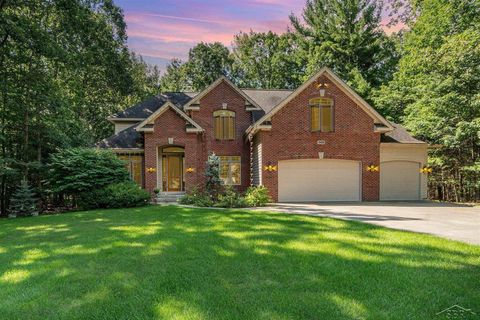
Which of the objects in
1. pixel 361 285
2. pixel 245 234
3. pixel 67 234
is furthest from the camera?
pixel 67 234

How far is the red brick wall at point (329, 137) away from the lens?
1623cm

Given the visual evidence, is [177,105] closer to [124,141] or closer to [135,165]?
[124,141]

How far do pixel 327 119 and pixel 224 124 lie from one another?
5905mm

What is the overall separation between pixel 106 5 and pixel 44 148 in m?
12.3

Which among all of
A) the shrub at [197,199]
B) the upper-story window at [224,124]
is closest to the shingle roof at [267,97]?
the upper-story window at [224,124]

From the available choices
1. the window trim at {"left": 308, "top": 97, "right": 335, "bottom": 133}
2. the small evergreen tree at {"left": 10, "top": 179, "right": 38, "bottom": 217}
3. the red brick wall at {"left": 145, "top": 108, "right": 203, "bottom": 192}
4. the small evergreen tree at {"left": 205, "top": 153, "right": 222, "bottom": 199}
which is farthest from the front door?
the window trim at {"left": 308, "top": 97, "right": 335, "bottom": 133}

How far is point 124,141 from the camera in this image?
58.9ft

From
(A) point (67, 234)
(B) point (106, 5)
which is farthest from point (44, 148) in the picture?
(B) point (106, 5)

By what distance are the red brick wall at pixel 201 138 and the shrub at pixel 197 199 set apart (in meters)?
1.02

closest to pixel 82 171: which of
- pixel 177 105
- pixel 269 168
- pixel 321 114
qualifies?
pixel 177 105

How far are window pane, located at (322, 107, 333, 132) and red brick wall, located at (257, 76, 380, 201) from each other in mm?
222

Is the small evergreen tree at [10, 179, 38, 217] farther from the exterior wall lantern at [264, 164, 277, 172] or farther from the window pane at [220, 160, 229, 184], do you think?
the exterior wall lantern at [264, 164, 277, 172]

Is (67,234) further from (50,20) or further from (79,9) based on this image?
(50,20)

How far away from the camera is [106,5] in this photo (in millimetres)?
23391
